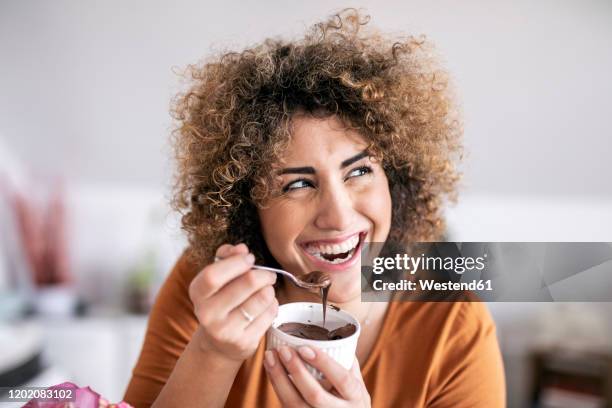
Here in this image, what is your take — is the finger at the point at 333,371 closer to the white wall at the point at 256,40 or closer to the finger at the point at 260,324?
the finger at the point at 260,324

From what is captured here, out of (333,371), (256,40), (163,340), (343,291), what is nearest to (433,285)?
(343,291)

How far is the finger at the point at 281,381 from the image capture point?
2.39 feet

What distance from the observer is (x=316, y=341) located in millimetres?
708

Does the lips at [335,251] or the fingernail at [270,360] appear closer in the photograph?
the fingernail at [270,360]

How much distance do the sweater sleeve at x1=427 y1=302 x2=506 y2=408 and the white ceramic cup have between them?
245 millimetres

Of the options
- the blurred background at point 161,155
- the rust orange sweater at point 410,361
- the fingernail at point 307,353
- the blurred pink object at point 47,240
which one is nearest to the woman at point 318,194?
the rust orange sweater at point 410,361

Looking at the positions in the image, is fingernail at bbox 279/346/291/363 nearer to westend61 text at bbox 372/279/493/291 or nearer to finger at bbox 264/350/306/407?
finger at bbox 264/350/306/407

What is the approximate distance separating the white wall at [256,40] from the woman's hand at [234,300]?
5.19 feet

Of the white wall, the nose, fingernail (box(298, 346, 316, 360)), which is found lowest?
fingernail (box(298, 346, 316, 360))

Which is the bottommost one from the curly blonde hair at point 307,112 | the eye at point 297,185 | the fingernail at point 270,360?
the fingernail at point 270,360

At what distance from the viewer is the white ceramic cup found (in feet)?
2.35

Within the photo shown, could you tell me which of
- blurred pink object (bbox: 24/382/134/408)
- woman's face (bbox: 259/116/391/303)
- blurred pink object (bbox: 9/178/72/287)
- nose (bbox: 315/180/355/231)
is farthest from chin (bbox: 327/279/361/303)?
blurred pink object (bbox: 9/178/72/287)

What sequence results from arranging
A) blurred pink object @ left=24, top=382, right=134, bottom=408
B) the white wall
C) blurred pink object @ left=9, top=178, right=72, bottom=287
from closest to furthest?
blurred pink object @ left=24, top=382, right=134, bottom=408
the white wall
blurred pink object @ left=9, top=178, right=72, bottom=287

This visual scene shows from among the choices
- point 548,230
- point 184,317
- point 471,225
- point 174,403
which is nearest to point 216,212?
point 184,317
